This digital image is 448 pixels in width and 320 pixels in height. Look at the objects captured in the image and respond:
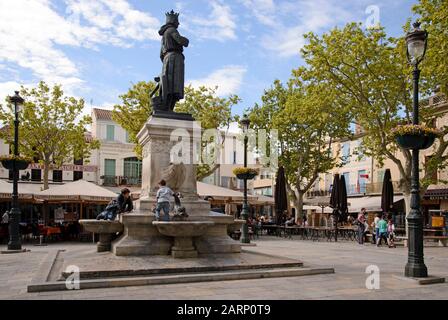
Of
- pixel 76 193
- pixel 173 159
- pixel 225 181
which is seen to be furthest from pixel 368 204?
pixel 225 181

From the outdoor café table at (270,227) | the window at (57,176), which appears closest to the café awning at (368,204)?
the outdoor café table at (270,227)

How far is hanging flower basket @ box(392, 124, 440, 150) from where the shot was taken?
8891 millimetres

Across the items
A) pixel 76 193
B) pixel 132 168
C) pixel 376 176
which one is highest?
pixel 132 168

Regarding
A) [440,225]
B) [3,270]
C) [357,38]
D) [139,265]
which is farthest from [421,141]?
[440,225]

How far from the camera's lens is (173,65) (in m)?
11.1

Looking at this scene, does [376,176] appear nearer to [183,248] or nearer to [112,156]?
[112,156]

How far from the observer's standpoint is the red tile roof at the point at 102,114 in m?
42.6

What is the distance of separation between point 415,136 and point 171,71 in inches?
235

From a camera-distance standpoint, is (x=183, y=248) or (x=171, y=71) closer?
(x=183, y=248)

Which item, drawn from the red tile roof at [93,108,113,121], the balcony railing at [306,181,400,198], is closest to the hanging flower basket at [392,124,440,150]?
the balcony railing at [306,181,400,198]

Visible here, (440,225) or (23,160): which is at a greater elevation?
(23,160)

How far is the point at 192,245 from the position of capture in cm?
945

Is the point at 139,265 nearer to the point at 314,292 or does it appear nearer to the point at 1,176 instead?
the point at 314,292
